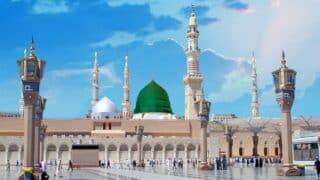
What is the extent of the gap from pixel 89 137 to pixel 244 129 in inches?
787

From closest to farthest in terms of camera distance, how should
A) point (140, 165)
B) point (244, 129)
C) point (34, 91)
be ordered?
1. point (34, 91)
2. point (140, 165)
3. point (244, 129)

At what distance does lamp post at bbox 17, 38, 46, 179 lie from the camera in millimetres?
16859

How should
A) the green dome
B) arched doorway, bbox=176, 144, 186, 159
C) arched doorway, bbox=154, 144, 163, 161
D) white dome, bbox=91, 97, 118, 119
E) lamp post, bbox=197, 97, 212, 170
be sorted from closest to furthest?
lamp post, bbox=197, 97, 212, 170 → arched doorway, bbox=154, 144, 163, 161 → arched doorway, bbox=176, 144, 186, 159 → white dome, bbox=91, 97, 118, 119 → the green dome

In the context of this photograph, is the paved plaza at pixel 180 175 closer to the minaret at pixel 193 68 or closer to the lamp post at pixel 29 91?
the lamp post at pixel 29 91

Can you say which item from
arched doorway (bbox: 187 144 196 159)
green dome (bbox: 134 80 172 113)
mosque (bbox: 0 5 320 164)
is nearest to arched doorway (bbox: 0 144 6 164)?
mosque (bbox: 0 5 320 164)

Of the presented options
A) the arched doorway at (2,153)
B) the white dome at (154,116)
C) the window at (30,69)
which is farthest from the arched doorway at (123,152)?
the window at (30,69)

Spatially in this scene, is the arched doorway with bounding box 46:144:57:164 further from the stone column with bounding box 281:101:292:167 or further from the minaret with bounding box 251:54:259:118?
the stone column with bounding box 281:101:292:167

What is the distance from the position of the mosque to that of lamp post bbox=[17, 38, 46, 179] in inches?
1394

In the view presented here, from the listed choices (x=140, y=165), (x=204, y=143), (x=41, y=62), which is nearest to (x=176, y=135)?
(x=140, y=165)

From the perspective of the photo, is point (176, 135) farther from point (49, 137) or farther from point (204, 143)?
point (204, 143)

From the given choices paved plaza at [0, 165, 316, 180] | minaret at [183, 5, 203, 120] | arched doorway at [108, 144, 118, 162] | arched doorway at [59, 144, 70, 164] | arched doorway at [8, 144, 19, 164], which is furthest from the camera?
minaret at [183, 5, 203, 120]

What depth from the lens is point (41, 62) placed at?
57.7ft

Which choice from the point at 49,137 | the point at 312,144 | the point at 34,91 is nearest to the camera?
the point at 34,91

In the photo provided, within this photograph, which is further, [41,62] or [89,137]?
[89,137]
